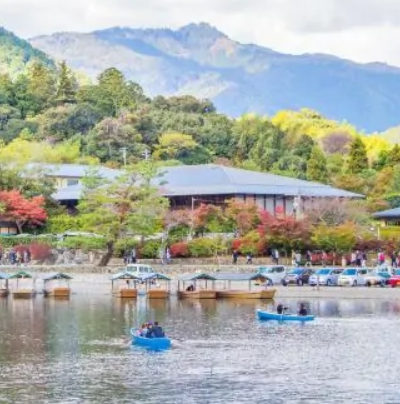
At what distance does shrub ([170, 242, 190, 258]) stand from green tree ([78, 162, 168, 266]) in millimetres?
2057

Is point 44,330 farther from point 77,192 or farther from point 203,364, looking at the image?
point 77,192

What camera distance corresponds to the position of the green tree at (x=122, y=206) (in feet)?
249

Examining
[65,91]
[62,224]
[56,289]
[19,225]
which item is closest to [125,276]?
[56,289]

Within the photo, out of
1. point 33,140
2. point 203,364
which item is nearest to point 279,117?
point 33,140

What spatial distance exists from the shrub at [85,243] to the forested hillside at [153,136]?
20.3 m

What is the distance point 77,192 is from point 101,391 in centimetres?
5734

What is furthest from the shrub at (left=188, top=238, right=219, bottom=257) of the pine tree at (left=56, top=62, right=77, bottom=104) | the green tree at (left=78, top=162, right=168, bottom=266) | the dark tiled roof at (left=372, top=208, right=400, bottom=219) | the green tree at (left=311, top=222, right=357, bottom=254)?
the pine tree at (left=56, top=62, right=77, bottom=104)

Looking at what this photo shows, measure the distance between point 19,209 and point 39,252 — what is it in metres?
6.40

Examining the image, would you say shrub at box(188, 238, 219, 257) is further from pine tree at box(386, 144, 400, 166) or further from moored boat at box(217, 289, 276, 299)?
pine tree at box(386, 144, 400, 166)

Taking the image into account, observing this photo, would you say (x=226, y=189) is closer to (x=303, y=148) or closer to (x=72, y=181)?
(x=72, y=181)

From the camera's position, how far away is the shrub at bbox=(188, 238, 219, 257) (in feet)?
252

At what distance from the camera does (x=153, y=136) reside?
12456cm

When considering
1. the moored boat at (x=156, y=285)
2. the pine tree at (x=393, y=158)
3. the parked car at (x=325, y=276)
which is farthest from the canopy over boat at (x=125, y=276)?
the pine tree at (x=393, y=158)

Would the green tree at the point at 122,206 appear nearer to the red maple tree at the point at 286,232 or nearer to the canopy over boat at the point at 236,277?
the red maple tree at the point at 286,232
